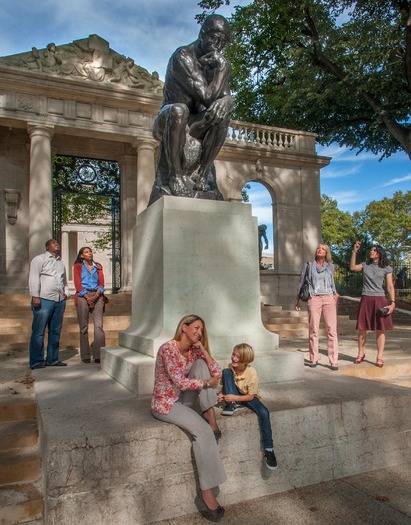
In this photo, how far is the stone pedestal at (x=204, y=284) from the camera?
3.86 metres

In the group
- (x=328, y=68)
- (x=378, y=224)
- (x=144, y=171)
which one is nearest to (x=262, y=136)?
(x=328, y=68)

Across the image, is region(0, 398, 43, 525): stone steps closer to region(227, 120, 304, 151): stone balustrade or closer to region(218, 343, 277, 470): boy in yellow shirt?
region(218, 343, 277, 470): boy in yellow shirt

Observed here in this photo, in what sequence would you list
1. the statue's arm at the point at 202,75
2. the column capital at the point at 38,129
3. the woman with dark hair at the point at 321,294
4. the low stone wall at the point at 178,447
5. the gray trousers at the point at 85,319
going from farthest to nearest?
the column capital at the point at 38,129
the gray trousers at the point at 85,319
the woman with dark hair at the point at 321,294
the statue's arm at the point at 202,75
the low stone wall at the point at 178,447

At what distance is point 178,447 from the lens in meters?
2.83

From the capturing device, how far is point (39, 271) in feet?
19.3

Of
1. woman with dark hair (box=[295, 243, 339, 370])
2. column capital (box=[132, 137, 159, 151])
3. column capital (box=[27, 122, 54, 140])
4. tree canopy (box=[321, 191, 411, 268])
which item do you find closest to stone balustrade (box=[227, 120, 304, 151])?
column capital (box=[132, 137, 159, 151])

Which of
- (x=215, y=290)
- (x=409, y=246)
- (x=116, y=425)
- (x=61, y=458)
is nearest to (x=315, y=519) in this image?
(x=116, y=425)

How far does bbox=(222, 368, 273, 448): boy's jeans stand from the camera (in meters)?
3.03

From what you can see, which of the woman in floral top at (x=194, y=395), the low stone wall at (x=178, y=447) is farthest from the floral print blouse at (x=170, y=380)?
the low stone wall at (x=178, y=447)

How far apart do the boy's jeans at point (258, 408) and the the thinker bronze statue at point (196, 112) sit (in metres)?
1.87

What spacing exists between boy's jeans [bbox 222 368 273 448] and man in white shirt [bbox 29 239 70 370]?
331 centimetres

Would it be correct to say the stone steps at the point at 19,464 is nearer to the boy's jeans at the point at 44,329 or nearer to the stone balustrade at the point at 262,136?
the boy's jeans at the point at 44,329

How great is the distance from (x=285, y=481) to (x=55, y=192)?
14.5m

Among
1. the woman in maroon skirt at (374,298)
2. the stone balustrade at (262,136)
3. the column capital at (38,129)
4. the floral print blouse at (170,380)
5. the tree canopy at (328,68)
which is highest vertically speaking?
the tree canopy at (328,68)
